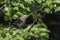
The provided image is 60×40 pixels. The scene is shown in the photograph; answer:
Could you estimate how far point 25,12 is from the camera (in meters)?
2.01

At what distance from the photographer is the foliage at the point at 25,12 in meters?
1.99

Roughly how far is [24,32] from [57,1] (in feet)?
1.45

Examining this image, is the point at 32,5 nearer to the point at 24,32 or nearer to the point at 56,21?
the point at 24,32

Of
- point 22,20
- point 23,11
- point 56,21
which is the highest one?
point 23,11

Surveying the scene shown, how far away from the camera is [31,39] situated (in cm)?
221

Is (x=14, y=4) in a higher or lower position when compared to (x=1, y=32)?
higher

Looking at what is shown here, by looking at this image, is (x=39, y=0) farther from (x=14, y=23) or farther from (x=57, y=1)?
(x=14, y=23)

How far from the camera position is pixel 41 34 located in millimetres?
2033

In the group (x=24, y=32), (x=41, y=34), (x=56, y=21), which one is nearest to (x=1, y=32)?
(x=24, y=32)

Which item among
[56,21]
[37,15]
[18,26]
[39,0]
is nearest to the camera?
[39,0]

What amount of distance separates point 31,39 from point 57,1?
1.70ft

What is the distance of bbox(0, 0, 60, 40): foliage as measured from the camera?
199 centimetres

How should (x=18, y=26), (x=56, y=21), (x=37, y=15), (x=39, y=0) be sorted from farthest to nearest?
(x=56, y=21)
(x=18, y=26)
(x=37, y=15)
(x=39, y=0)

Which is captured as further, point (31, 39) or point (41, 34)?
point (31, 39)
